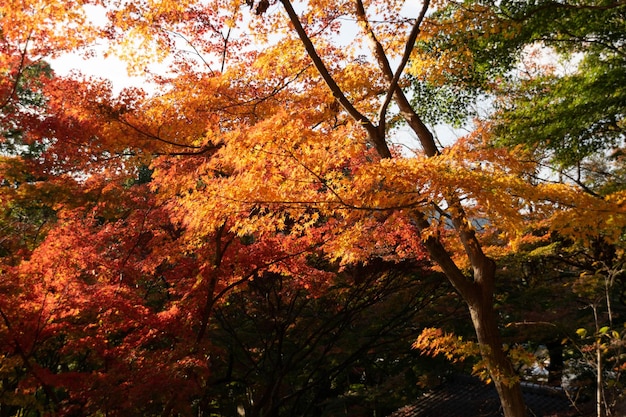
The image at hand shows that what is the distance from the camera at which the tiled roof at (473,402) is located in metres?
9.83

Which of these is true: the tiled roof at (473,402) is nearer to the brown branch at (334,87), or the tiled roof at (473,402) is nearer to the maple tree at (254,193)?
the maple tree at (254,193)

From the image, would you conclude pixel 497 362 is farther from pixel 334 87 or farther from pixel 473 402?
pixel 473 402

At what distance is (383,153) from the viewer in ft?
18.5

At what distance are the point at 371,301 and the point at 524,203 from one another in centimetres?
627

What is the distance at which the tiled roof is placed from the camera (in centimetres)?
983

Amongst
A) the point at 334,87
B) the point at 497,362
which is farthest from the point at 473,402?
the point at 334,87

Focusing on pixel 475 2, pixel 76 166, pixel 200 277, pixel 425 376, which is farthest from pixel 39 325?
pixel 475 2

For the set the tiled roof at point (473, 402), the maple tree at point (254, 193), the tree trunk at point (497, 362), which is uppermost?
the maple tree at point (254, 193)

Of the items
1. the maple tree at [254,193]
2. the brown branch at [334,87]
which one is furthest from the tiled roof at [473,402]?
the brown branch at [334,87]

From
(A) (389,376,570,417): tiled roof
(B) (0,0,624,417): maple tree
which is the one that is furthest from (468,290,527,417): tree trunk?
(A) (389,376,570,417): tiled roof

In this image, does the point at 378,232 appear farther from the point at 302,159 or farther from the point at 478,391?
the point at 478,391

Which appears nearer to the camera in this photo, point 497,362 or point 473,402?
point 497,362

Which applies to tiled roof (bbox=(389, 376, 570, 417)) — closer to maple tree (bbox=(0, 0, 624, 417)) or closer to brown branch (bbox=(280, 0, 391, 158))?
maple tree (bbox=(0, 0, 624, 417))

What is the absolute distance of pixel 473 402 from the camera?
10.3 metres
